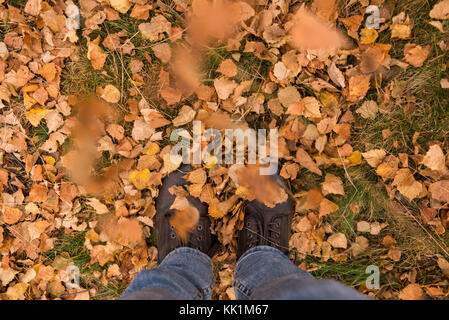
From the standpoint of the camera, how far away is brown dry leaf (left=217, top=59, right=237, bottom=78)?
1.61 metres

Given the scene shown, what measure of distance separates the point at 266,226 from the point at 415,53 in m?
1.16

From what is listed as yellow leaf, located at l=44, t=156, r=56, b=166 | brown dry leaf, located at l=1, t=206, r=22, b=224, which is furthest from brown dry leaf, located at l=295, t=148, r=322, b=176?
brown dry leaf, located at l=1, t=206, r=22, b=224

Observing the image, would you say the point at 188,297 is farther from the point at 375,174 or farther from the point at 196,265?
the point at 375,174

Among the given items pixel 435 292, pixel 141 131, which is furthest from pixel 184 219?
pixel 435 292

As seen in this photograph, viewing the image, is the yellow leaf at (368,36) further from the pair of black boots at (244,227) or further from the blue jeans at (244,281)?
the blue jeans at (244,281)

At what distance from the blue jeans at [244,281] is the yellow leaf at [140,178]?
1.30ft

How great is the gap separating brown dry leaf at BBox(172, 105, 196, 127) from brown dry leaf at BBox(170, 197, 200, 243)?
15.9 inches

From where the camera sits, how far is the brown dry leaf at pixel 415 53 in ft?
5.14

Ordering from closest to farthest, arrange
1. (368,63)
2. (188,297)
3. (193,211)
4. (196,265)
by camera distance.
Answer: (188,297), (196,265), (368,63), (193,211)

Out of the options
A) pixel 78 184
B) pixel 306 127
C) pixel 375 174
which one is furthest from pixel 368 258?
pixel 78 184

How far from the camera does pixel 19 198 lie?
1.72 m

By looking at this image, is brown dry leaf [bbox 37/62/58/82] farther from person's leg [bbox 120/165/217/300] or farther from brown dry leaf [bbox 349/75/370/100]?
brown dry leaf [bbox 349/75/370/100]

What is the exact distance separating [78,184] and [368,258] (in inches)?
64.4

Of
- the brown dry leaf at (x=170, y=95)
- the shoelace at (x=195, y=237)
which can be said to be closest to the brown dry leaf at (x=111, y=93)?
the brown dry leaf at (x=170, y=95)
